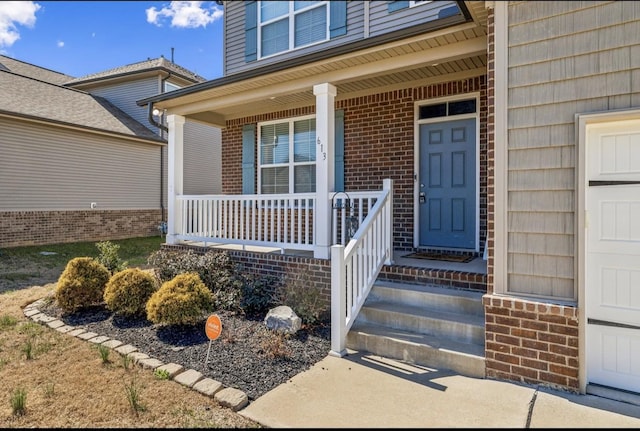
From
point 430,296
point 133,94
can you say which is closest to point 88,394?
point 430,296

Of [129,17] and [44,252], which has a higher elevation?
[129,17]

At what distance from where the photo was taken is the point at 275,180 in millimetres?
7609

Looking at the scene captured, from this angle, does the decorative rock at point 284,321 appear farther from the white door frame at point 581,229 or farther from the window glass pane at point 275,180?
the window glass pane at point 275,180

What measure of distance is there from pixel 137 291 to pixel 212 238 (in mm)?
1806

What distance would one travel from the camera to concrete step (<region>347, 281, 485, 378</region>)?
11.3ft

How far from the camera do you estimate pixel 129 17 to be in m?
4.49

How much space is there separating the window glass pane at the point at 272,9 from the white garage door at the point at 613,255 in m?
7.09

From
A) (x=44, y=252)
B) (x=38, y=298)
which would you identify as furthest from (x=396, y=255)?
(x=44, y=252)

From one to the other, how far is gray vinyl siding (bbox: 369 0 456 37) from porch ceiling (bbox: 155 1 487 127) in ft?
6.49

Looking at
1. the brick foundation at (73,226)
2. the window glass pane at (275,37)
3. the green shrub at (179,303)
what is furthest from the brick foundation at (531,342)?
the brick foundation at (73,226)

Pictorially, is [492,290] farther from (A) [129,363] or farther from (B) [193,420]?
(A) [129,363]

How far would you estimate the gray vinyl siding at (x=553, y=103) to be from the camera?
2805 millimetres

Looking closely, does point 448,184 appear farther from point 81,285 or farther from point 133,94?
point 133,94

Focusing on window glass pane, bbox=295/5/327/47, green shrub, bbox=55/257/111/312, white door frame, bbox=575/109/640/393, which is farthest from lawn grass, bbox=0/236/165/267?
white door frame, bbox=575/109/640/393
